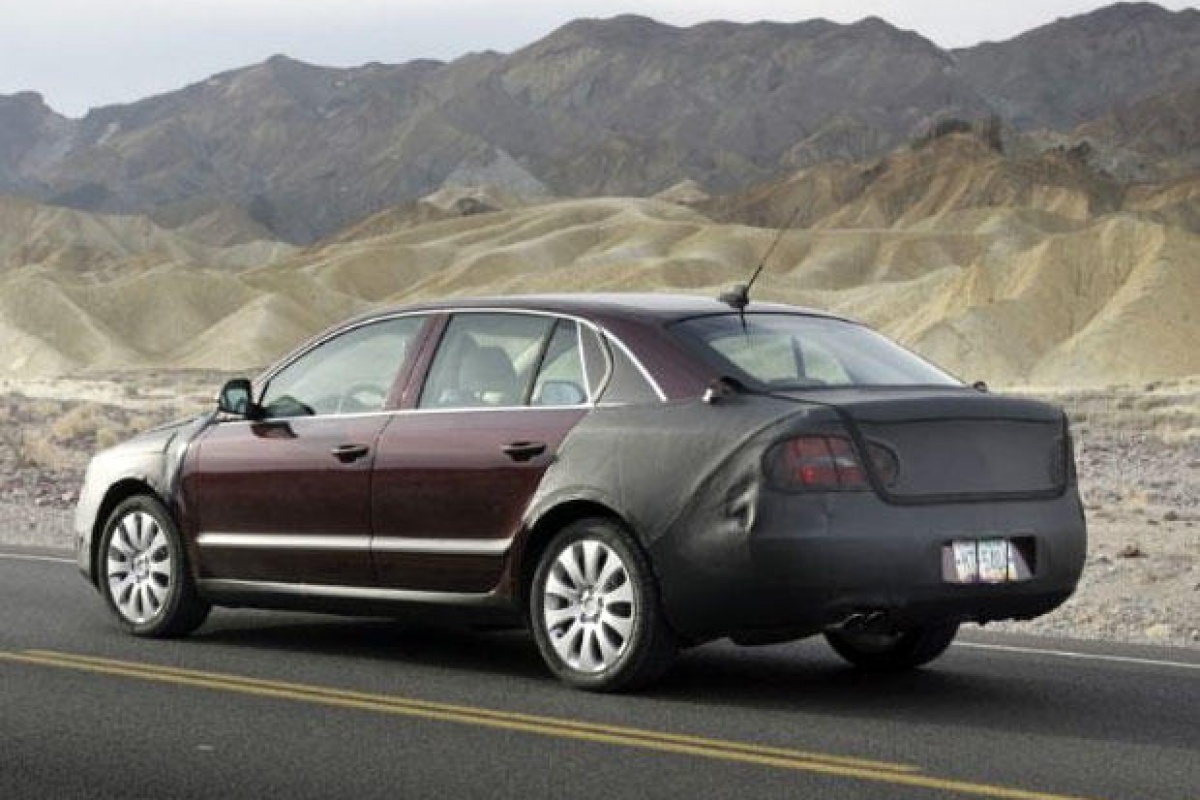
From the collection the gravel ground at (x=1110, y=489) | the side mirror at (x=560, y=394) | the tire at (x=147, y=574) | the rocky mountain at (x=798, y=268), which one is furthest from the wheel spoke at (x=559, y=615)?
the rocky mountain at (x=798, y=268)

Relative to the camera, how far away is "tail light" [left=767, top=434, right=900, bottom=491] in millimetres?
8109

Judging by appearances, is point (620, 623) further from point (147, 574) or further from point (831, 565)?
point (147, 574)

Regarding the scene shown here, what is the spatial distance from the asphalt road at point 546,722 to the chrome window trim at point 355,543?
50 cm

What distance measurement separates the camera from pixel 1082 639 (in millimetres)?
11406

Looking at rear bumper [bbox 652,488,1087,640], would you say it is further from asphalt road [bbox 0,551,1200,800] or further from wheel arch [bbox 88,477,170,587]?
wheel arch [bbox 88,477,170,587]

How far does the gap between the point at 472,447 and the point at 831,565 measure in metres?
1.78

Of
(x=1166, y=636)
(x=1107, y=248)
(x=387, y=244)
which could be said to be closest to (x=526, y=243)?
(x=387, y=244)

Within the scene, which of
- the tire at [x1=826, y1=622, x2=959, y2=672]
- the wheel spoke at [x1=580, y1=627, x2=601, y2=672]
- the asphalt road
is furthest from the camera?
the tire at [x1=826, y1=622, x2=959, y2=672]

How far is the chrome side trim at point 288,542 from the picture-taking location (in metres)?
9.66

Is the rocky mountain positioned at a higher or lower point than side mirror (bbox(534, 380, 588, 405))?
higher

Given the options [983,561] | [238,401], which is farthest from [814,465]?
[238,401]

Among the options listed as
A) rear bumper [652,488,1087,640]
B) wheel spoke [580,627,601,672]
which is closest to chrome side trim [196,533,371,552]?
wheel spoke [580,627,601,672]

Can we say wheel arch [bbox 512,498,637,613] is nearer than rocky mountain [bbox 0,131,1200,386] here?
Yes

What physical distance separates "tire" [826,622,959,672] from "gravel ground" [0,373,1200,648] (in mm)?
2873
